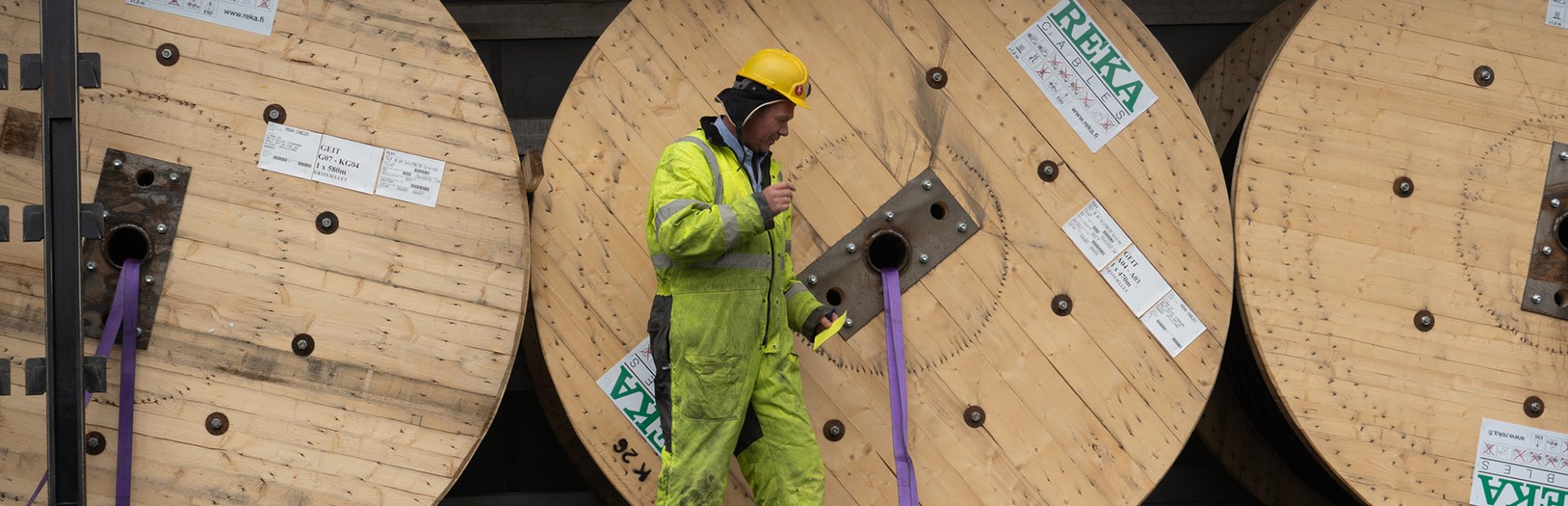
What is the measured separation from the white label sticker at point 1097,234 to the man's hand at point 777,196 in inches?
37.4

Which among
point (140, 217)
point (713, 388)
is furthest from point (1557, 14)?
point (140, 217)

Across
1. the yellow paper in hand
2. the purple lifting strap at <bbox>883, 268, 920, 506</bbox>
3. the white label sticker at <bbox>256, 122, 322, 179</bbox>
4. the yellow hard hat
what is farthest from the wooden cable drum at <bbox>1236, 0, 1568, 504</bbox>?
the white label sticker at <bbox>256, 122, 322, 179</bbox>

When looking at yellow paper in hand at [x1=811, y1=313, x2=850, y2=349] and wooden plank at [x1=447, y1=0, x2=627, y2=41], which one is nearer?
yellow paper in hand at [x1=811, y1=313, x2=850, y2=349]

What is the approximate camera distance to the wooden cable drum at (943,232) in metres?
3.65

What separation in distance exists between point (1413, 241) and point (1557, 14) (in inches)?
30.2

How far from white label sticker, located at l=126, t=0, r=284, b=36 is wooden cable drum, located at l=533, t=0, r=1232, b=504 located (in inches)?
29.5

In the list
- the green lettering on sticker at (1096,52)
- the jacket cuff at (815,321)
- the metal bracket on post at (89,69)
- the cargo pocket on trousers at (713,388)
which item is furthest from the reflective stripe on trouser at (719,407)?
the metal bracket on post at (89,69)

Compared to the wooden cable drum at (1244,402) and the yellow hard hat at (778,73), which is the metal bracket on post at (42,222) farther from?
the wooden cable drum at (1244,402)

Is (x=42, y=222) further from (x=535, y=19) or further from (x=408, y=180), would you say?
(x=535, y=19)

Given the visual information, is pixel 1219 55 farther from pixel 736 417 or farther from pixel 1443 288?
pixel 736 417

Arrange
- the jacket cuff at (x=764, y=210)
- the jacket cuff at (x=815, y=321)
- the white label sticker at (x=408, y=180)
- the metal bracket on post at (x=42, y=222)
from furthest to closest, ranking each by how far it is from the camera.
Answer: the white label sticker at (x=408, y=180) < the jacket cuff at (x=815, y=321) < the metal bracket on post at (x=42, y=222) < the jacket cuff at (x=764, y=210)

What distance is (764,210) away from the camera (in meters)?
3.14

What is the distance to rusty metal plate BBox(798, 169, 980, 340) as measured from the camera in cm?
373

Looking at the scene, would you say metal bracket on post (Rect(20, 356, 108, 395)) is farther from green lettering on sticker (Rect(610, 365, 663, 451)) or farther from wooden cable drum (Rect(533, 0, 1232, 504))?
green lettering on sticker (Rect(610, 365, 663, 451))
